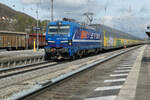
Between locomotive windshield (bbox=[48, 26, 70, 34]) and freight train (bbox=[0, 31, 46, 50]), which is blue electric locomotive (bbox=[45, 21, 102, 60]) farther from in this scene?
freight train (bbox=[0, 31, 46, 50])

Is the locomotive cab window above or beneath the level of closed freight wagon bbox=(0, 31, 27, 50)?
above

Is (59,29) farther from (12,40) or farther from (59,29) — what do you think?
(12,40)

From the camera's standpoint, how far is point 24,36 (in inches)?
1571

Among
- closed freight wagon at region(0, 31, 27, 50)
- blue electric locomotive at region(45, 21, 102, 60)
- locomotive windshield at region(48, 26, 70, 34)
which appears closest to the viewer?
blue electric locomotive at region(45, 21, 102, 60)


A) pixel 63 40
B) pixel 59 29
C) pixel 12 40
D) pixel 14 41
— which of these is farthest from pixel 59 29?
pixel 14 41

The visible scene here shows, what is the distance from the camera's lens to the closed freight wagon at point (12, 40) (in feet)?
113

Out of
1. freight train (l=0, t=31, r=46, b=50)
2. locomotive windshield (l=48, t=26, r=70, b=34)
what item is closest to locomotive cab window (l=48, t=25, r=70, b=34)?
locomotive windshield (l=48, t=26, r=70, b=34)

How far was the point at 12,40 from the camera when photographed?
36.4 metres

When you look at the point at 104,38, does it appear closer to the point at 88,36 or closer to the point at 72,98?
the point at 88,36

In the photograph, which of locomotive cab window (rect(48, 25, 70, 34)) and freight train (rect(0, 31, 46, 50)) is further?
freight train (rect(0, 31, 46, 50))

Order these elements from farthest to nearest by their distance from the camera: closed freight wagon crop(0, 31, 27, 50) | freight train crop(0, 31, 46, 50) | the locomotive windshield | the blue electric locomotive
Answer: freight train crop(0, 31, 46, 50) → closed freight wagon crop(0, 31, 27, 50) → the locomotive windshield → the blue electric locomotive

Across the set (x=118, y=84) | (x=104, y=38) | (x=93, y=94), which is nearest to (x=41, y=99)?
(x=93, y=94)

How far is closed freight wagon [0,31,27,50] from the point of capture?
1352 inches

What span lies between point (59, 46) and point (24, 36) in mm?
23448
